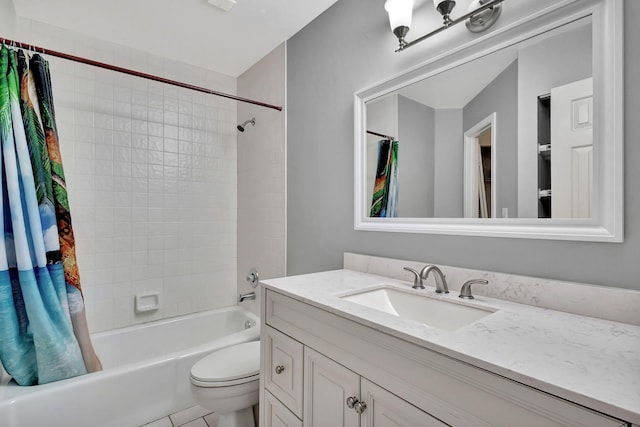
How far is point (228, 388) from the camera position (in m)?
1.40

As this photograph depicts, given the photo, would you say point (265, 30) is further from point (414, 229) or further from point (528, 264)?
point (528, 264)

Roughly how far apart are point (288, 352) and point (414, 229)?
725 mm

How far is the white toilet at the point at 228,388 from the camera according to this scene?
4.56 ft

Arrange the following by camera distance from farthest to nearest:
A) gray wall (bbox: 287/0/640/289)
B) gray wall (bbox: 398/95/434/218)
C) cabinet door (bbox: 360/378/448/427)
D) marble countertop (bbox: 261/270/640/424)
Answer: gray wall (bbox: 398/95/434/218)
gray wall (bbox: 287/0/640/289)
cabinet door (bbox: 360/378/448/427)
marble countertop (bbox: 261/270/640/424)

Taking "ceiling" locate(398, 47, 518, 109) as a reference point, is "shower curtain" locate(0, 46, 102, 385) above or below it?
below

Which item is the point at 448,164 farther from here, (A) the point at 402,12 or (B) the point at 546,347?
(B) the point at 546,347

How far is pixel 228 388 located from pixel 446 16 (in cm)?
178

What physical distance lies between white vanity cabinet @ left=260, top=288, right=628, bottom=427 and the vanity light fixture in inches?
43.9

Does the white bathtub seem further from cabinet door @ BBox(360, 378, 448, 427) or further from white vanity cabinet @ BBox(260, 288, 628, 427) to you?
cabinet door @ BBox(360, 378, 448, 427)

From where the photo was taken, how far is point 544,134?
99 cm

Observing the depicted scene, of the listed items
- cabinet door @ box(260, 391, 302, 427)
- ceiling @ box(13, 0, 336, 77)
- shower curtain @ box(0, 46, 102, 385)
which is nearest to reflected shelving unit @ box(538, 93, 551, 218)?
cabinet door @ box(260, 391, 302, 427)

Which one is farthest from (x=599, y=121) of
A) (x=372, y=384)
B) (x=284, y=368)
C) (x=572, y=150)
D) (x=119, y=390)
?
(x=119, y=390)

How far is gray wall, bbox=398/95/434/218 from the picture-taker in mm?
1356

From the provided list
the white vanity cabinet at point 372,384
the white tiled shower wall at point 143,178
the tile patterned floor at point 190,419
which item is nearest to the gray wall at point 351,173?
the white vanity cabinet at point 372,384
